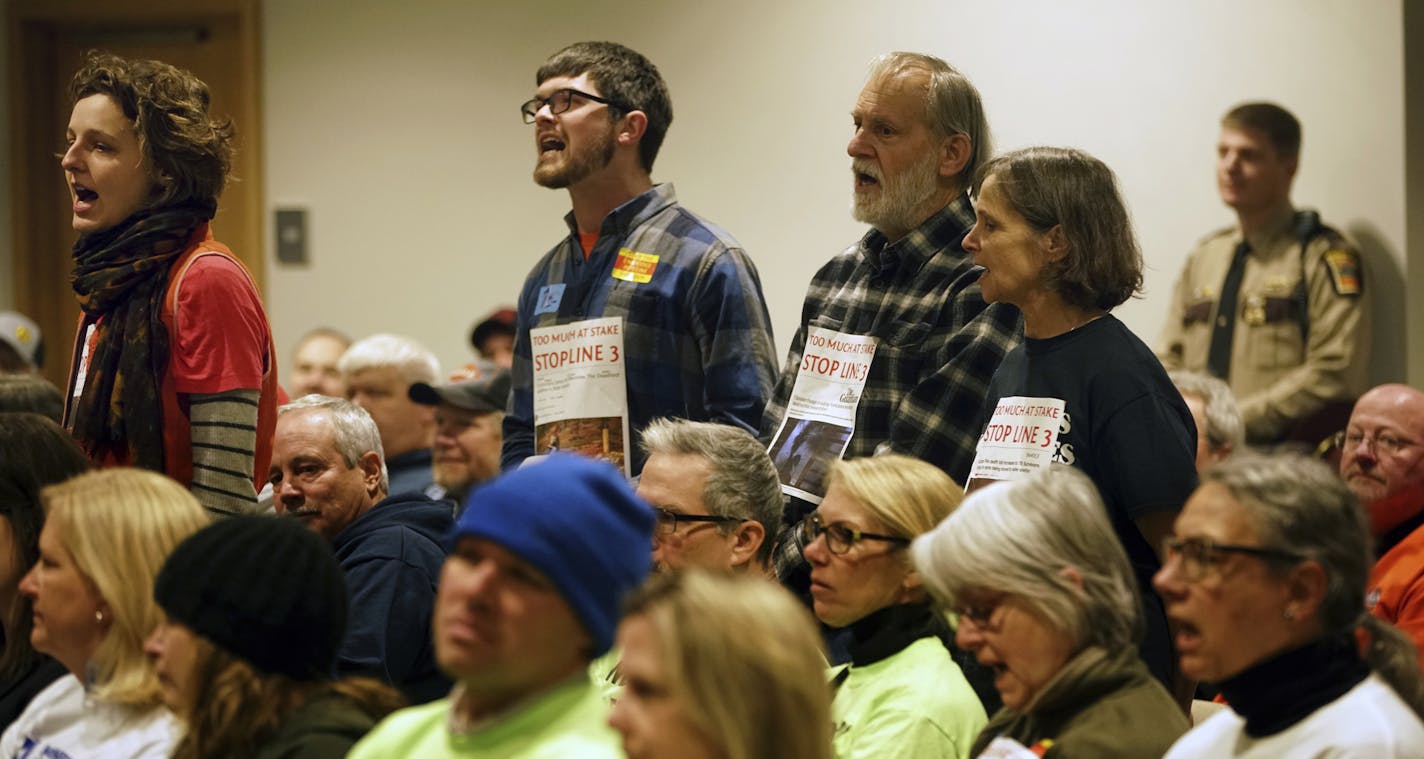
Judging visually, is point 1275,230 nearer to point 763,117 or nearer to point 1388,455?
point 763,117

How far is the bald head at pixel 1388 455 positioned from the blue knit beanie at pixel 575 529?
2345 mm

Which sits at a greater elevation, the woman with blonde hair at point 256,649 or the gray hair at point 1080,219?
the gray hair at point 1080,219

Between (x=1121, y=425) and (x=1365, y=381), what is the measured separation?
2991mm

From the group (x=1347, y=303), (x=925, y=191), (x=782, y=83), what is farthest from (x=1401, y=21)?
(x=925, y=191)

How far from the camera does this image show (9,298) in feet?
22.3

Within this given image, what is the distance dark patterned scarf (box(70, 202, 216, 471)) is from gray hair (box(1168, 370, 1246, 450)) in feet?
7.76

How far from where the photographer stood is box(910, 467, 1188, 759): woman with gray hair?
210 centimetres

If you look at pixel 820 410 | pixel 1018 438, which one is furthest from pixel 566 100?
pixel 1018 438

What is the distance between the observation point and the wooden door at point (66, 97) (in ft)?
21.4

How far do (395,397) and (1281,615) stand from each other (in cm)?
373

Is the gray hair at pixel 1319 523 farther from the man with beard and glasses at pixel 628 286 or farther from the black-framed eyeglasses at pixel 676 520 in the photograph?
the man with beard and glasses at pixel 628 286

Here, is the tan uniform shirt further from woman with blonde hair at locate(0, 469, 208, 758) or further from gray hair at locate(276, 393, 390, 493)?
woman with blonde hair at locate(0, 469, 208, 758)

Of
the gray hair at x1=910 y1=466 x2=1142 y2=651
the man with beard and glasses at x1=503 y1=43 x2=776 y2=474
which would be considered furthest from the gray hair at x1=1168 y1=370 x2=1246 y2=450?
the gray hair at x1=910 y1=466 x2=1142 y2=651

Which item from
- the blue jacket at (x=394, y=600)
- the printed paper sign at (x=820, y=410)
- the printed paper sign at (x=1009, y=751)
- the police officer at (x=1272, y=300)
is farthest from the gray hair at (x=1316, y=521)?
the police officer at (x=1272, y=300)
